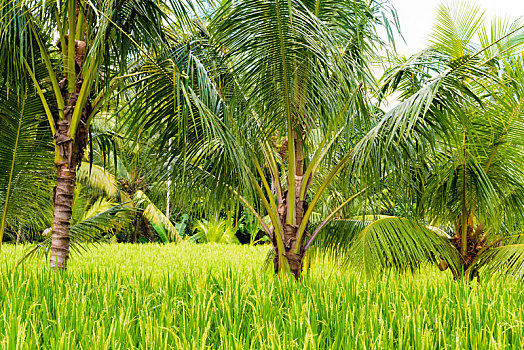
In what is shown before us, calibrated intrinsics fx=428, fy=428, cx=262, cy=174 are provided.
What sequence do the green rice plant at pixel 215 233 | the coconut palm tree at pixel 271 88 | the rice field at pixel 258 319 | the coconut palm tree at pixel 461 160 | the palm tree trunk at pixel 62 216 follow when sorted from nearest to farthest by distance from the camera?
1. the rice field at pixel 258 319
2. the coconut palm tree at pixel 271 88
3. the coconut palm tree at pixel 461 160
4. the palm tree trunk at pixel 62 216
5. the green rice plant at pixel 215 233

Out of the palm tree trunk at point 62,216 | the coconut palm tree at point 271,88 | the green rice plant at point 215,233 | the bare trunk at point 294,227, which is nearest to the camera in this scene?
the coconut palm tree at point 271,88

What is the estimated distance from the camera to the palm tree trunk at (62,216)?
3174mm

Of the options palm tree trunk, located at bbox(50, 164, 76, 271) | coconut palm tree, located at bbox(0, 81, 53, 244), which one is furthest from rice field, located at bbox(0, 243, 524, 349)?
coconut palm tree, located at bbox(0, 81, 53, 244)

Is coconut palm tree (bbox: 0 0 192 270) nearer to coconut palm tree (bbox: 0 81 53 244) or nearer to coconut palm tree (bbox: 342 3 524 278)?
coconut palm tree (bbox: 0 81 53 244)

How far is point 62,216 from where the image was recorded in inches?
127

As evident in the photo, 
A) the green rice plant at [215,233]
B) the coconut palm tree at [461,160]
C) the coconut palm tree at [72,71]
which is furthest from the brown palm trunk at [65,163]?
the green rice plant at [215,233]

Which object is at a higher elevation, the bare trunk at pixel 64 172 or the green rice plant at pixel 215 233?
the bare trunk at pixel 64 172

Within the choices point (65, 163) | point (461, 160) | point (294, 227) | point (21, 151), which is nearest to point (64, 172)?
point (65, 163)

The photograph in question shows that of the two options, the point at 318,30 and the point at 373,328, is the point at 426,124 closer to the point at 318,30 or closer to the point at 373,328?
the point at 318,30

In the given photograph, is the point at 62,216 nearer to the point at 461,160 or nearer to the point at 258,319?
the point at 258,319

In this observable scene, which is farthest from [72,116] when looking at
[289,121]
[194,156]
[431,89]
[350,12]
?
[431,89]

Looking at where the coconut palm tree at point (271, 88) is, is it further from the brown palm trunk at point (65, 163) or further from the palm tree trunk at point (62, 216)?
the palm tree trunk at point (62, 216)

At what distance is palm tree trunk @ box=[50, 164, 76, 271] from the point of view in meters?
3.17

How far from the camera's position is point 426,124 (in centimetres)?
290
